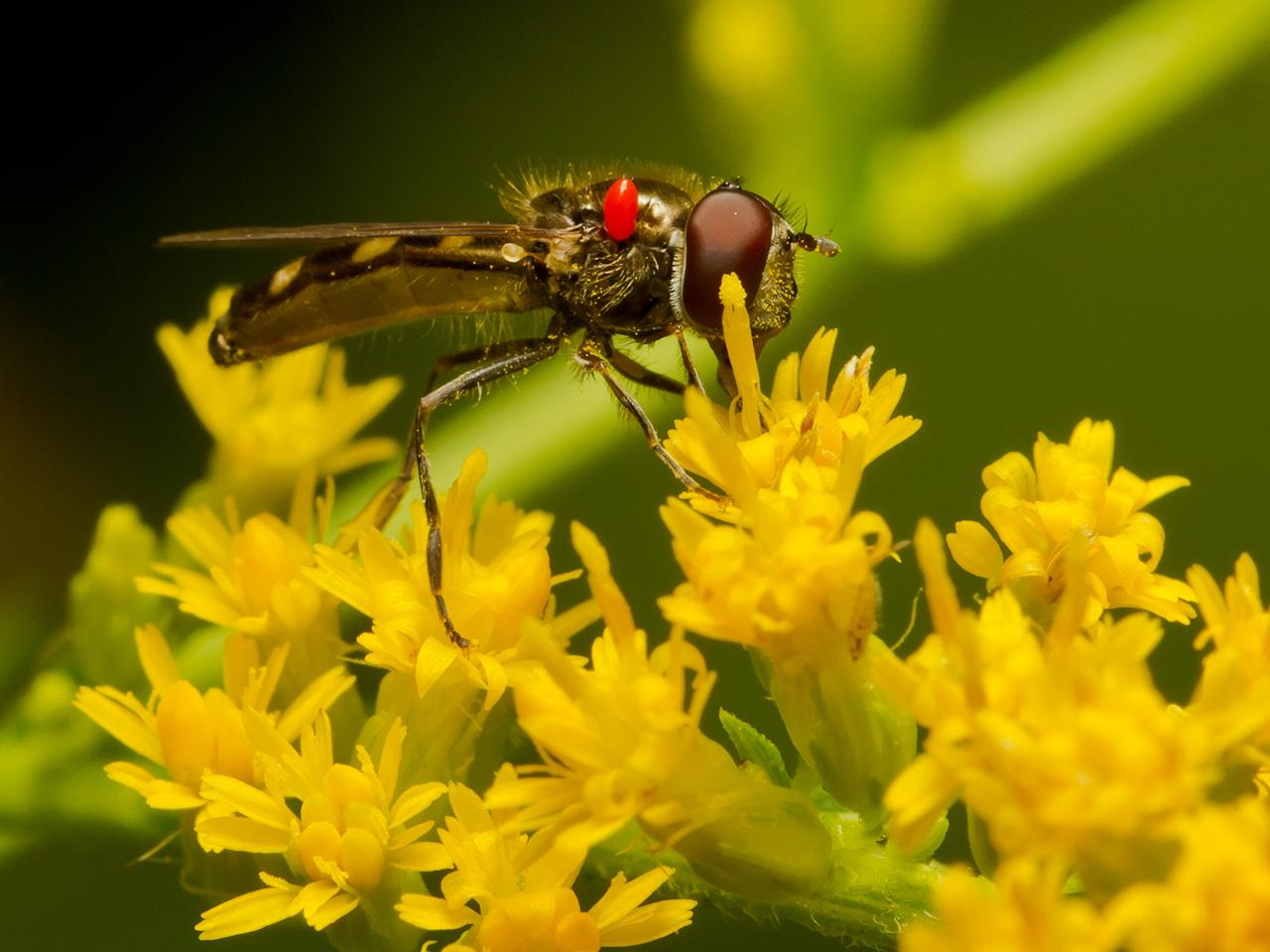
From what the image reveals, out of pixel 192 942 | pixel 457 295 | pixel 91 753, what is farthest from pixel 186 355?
pixel 192 942

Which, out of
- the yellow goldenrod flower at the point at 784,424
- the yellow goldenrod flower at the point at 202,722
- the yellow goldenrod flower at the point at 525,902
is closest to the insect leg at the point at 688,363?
the yellow goldenrod flower at the point at 784,424

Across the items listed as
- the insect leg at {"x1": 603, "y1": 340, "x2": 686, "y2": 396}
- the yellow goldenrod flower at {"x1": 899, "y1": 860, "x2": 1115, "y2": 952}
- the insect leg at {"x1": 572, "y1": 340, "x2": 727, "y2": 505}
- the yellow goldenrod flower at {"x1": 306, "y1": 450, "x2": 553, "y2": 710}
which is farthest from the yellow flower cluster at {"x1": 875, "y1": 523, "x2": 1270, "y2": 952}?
the insect leg at {"x1": 603, "y1": 340, "x2": 686, "y2": 396}

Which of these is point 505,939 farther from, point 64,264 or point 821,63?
point 64,264

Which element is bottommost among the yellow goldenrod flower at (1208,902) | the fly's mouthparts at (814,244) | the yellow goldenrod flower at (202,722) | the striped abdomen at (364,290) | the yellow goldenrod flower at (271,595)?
the yellow goldenrod flower at (1208,902)

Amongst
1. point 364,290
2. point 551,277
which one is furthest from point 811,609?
point 364,290

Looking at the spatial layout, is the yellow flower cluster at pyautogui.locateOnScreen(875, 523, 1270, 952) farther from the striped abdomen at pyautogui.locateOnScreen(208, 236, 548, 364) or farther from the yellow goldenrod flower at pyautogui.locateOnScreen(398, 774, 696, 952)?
the striped abdomen at pyautogui.locateOnScreen(208, 236, 548, 364)

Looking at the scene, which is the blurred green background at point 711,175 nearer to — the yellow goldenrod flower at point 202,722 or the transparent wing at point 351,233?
the transparent wing at point 351,233
